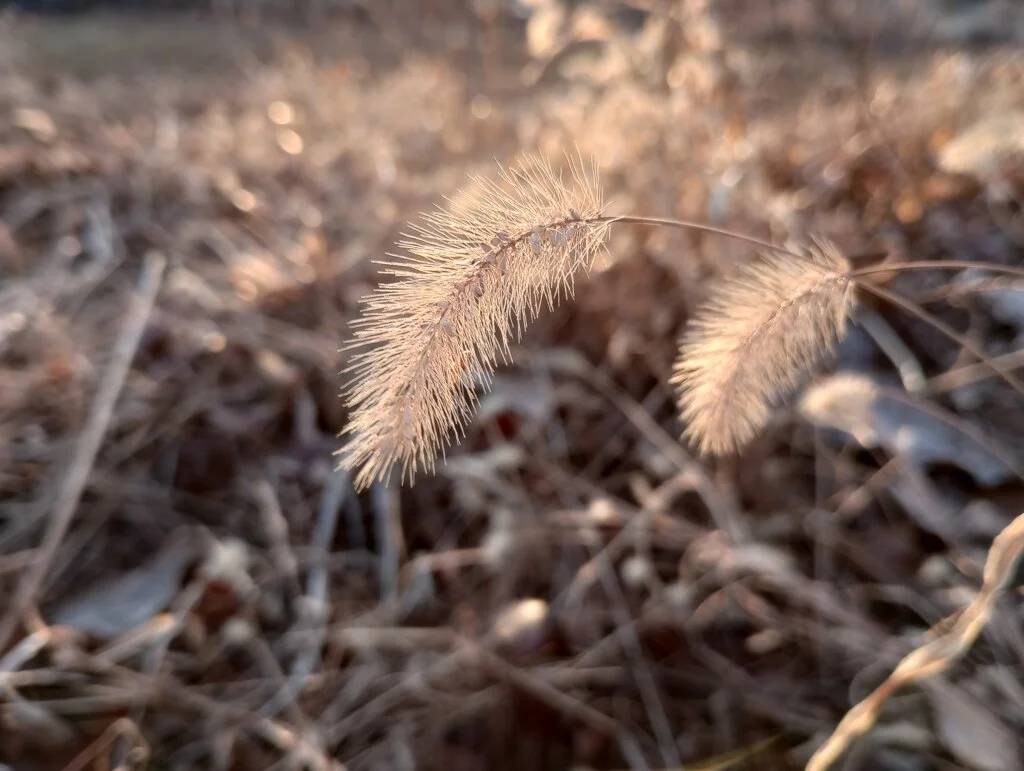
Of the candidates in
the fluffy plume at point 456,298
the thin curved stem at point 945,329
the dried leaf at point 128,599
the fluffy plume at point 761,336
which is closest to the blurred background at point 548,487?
the dried leaf at point 128,599

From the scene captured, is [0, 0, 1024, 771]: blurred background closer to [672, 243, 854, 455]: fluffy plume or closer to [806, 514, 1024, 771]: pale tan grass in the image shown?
[806, 514, 1024, 771]: pale tan grass

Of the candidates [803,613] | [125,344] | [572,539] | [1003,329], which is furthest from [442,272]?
[1003,329]

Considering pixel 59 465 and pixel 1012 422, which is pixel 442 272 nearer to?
pixel 59 465

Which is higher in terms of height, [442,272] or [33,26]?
[33,26]

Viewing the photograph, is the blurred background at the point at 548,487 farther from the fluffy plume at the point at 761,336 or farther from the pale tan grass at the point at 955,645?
the fluffy plume at the point at 761,336

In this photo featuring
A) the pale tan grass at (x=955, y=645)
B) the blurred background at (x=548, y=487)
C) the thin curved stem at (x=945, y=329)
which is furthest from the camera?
the blurred background at (x=548, y=487)

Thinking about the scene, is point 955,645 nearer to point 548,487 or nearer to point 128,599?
point 548,487
